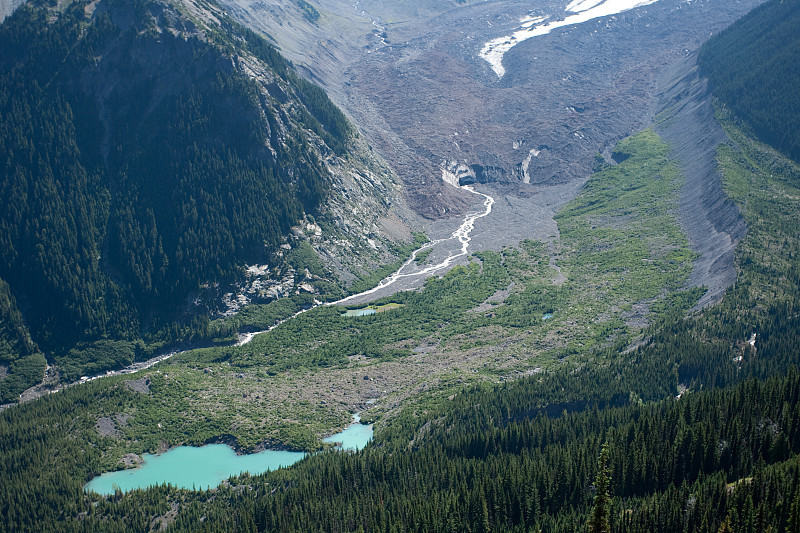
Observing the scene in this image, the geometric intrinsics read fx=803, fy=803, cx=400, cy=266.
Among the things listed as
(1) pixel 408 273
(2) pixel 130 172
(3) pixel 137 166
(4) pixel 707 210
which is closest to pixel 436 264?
(1) pixel 408 273

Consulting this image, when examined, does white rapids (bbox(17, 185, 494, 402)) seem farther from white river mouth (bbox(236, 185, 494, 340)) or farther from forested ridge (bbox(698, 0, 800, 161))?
forested ridge (bbox(698, 0, 800, 161))

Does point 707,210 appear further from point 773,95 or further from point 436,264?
point 436,264

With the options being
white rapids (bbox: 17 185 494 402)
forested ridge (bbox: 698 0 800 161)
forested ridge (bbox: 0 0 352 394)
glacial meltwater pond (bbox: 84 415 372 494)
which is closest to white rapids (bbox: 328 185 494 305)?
white rapids (bbox: 17 185 494 402)

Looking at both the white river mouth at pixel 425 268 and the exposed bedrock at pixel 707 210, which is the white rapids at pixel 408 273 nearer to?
the white river mouth at pixel 425 268

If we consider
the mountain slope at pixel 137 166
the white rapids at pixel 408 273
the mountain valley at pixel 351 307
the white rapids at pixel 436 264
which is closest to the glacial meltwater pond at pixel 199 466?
the mountain valley at pixel 351 307

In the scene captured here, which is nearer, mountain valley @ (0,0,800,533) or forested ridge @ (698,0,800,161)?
mountain valley @ (0,0,800,533)

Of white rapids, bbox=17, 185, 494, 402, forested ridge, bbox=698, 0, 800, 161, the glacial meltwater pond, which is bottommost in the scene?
the glacial meltwater pond

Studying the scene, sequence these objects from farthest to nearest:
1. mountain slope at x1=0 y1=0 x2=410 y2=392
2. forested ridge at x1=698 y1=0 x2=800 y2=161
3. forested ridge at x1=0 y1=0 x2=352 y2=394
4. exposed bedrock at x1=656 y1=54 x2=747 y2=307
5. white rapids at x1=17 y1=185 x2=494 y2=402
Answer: forested ridge at x1=698 y1=0 x2=800 y2=161 → mountain slope at x1=0 y1=0 x2=410 y2=392 → forested ridge at x1=0 y1=0 x2=352 y2=394 → exposed bedrock at x1=656 y1=54 x2=747 y2=307 → white rapids at x1=17 y1=185 x2=494 y2=402
